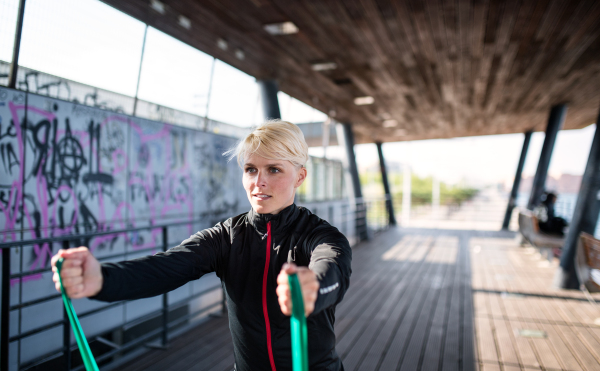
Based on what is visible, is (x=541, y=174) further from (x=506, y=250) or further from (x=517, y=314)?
(x=517, y=314)

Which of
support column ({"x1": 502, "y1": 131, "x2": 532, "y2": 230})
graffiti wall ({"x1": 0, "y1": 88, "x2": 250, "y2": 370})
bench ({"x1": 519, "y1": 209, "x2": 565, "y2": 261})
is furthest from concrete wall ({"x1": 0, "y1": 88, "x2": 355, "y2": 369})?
support column ({"x1": 502, "y1": 131, "x2": 532, "y2": 230})

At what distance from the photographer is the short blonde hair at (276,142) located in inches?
43.3

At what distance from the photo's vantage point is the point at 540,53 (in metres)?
4.95

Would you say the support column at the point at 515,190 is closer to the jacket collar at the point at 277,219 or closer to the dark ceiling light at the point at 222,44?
the dark ceiling light at the point at 222,44

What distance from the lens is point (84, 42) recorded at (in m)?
3.74

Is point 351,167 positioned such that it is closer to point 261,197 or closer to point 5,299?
point 5,299

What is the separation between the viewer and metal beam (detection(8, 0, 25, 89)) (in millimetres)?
3045

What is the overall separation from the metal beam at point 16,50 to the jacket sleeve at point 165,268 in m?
2.87

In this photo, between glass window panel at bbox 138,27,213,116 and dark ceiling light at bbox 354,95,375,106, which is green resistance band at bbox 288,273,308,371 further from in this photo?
dark ceiling light at bbox 354,95,375,106

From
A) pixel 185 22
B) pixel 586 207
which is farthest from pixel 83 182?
pixel 586 207

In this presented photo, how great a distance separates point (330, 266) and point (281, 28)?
3879 mm

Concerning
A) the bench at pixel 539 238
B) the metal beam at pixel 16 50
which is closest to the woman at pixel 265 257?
the metal beam at pixel 16 50

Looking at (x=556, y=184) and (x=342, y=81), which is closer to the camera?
(x=342, y=81)

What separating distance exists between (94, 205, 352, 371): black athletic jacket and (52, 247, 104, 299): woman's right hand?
110mm
